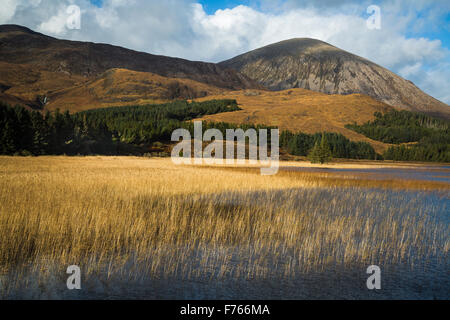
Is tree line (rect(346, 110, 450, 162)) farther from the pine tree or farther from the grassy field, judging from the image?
the grassy field

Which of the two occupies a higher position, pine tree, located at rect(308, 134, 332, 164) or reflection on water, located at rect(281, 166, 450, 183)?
pine tree, located at rect(308, 134, 332, 164)

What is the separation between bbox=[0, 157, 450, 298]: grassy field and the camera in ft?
28.5

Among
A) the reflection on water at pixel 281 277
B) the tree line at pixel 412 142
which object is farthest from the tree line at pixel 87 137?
the reflection on water at pixel 281 277

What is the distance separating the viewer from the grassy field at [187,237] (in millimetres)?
8695

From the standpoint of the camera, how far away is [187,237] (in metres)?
12.0

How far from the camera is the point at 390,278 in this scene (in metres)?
8.78

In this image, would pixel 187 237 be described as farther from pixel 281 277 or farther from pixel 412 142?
pixel 412 142

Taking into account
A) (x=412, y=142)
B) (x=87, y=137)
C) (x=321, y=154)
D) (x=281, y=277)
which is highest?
(x=412, y=142)

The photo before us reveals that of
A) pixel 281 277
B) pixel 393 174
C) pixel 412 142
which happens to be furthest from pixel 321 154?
pixel 412 142

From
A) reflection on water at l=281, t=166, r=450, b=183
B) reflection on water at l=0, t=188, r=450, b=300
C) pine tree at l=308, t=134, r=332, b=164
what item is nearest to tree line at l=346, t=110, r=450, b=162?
pine tree at l=308, t=134, r=332, b=164

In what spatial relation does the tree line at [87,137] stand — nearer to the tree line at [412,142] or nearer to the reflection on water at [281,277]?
the tree line at [412,142]
